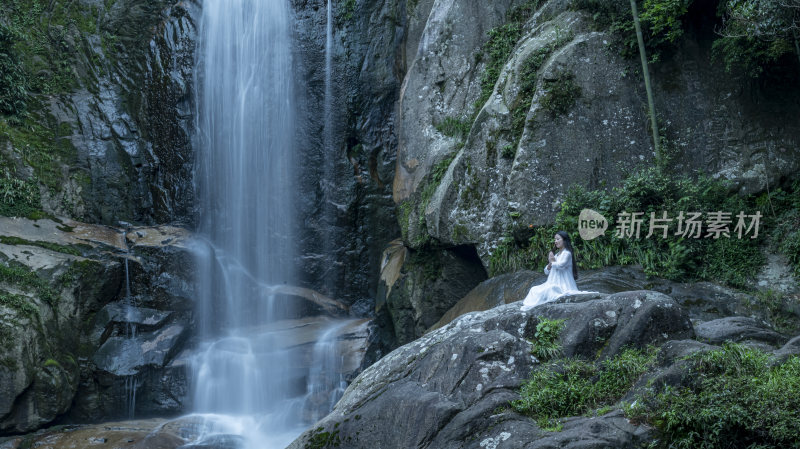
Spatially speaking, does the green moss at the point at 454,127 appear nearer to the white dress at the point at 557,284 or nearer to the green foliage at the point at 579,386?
the white dress at the point at 557,284

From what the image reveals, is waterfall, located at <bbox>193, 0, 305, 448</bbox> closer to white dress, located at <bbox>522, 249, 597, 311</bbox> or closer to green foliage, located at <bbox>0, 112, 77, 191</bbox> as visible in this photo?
green foliage, located at <bbox>0, 112, 77, 191</bbox>

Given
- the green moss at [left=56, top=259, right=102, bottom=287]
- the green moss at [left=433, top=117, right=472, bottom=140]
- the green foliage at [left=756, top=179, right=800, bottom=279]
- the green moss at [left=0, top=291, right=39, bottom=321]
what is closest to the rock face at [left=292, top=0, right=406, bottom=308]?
the green moss at [left=433, top=117, right=472, bottom=140]

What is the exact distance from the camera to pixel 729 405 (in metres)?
4.54

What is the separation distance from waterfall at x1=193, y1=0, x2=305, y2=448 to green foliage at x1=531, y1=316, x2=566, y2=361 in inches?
366

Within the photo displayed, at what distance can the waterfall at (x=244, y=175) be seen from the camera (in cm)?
1589

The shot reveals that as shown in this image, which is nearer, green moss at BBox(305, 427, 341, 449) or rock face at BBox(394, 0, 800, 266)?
green moss at BBox(305, 427, 341, 449)

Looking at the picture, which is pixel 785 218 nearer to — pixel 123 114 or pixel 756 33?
pixel 756 33

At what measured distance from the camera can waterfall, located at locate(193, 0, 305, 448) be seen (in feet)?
52.1

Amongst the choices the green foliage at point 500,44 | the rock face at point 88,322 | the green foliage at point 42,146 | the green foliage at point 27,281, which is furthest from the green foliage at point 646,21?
the green foliage at point 42,146

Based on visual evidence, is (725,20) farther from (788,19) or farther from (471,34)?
(471,34)

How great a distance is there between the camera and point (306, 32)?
18.4 metres

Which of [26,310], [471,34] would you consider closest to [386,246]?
[471,34]

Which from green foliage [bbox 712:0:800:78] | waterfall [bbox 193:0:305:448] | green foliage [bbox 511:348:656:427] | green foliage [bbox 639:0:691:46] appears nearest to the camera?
green foliage [bbox 511:348:656:427]

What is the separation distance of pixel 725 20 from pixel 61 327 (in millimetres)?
15698
